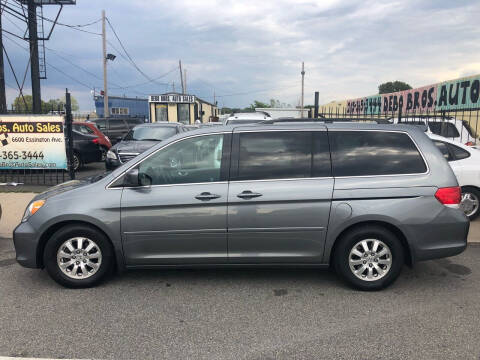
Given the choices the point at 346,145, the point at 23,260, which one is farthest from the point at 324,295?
the point at 23,260

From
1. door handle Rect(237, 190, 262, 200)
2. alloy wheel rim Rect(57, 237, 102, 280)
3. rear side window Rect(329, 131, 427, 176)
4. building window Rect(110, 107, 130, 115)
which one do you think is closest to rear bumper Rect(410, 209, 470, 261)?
rear side window Rect(329, 131, 427, 176)

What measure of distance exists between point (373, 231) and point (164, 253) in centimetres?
216

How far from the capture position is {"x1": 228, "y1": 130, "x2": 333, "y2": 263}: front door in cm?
395

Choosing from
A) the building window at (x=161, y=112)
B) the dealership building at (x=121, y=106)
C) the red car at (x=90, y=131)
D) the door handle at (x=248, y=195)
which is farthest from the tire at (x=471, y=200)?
the dealership building at (x=121, y=106)

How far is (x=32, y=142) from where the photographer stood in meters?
9.50

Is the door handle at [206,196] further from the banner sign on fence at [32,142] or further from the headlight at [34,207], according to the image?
the banner sign on fence at [32,142]

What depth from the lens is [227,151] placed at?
4.12 metres

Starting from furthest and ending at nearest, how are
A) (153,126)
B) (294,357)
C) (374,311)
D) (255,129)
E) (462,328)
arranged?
(153,126), (255,129), (374,311), (462,328), (294,357)

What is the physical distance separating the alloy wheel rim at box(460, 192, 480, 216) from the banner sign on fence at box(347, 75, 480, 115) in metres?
6.18

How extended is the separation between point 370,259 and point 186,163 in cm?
216

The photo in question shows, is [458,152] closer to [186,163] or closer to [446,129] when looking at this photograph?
[446,129]

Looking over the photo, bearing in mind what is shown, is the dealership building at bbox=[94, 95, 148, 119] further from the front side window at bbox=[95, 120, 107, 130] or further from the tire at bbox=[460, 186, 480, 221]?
the tire at bbox=[460, 186, 480, 221]

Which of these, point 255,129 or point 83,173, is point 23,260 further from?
point 83,173

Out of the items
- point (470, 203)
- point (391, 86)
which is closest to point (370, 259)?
point (470, 203)
